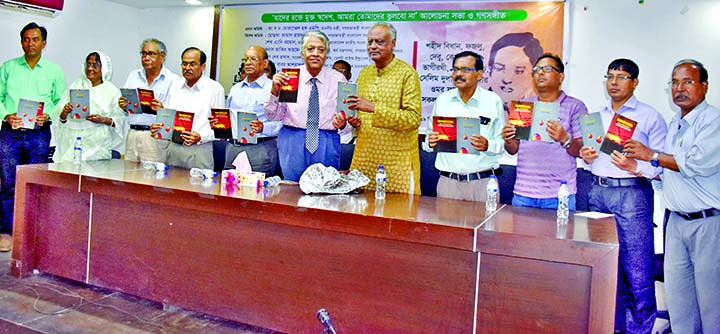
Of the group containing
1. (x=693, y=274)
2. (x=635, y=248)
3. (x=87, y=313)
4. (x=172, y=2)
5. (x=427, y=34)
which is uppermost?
(x=172, y=2)

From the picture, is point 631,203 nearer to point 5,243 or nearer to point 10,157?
point 5,243

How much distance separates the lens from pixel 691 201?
252 centimetres

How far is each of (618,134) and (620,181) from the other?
12.3 inches

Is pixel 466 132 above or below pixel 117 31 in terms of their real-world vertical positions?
below

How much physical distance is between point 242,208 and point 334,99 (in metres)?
0.97

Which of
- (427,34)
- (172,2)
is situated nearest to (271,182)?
(427,34)

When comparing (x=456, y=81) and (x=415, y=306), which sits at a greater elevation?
(x=456, y=81)

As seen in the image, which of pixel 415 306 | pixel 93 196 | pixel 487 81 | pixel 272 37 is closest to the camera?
pixel 415 306

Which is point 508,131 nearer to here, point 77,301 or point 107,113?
point 77,301

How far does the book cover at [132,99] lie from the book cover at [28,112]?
2.49 feet

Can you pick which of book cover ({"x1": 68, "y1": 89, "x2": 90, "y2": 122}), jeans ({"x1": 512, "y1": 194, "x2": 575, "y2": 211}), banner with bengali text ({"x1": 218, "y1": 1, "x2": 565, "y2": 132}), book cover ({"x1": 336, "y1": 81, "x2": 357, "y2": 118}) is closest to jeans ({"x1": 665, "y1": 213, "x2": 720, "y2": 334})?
jeans ({"x1": 512, "y1": 194, "x2": 575, "y2": 211})

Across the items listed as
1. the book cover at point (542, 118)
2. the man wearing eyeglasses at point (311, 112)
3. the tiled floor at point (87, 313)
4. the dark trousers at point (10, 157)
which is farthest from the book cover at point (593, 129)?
the dark trousers at point (10, 157)

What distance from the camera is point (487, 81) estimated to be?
493 cm

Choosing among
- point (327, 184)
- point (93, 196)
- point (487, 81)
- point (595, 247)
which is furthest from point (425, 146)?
point (487, 81)
